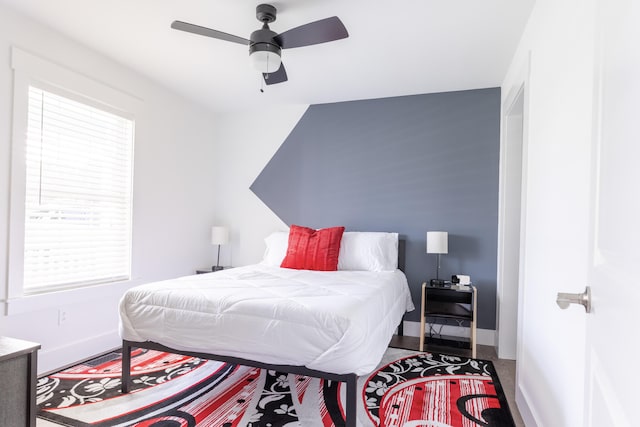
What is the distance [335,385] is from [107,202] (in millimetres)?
2562

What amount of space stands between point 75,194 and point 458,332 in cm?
385

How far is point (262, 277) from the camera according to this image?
9.63 ft

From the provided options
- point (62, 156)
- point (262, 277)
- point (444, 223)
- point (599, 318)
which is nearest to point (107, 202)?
point (62, 156)

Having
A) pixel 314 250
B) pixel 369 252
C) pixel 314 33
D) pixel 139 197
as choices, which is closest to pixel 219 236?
pixel 139 197

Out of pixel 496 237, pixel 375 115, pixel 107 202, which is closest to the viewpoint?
pixel 107 202

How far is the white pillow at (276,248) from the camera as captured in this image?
3.76 metres

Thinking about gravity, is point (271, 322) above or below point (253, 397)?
above

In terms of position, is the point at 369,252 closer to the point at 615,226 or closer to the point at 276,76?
the point at 276,76

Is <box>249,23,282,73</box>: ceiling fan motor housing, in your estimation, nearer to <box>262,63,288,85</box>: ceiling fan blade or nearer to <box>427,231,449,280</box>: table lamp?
<box>262,63,288,85</box>: ceiling fan blade

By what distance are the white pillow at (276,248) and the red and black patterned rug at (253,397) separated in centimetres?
122

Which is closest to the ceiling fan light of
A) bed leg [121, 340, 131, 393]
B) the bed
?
the bed

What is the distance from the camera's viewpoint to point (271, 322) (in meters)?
1.96

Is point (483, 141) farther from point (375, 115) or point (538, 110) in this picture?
point (538, 110)

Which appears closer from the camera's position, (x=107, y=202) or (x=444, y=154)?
(x=107, y=202)
